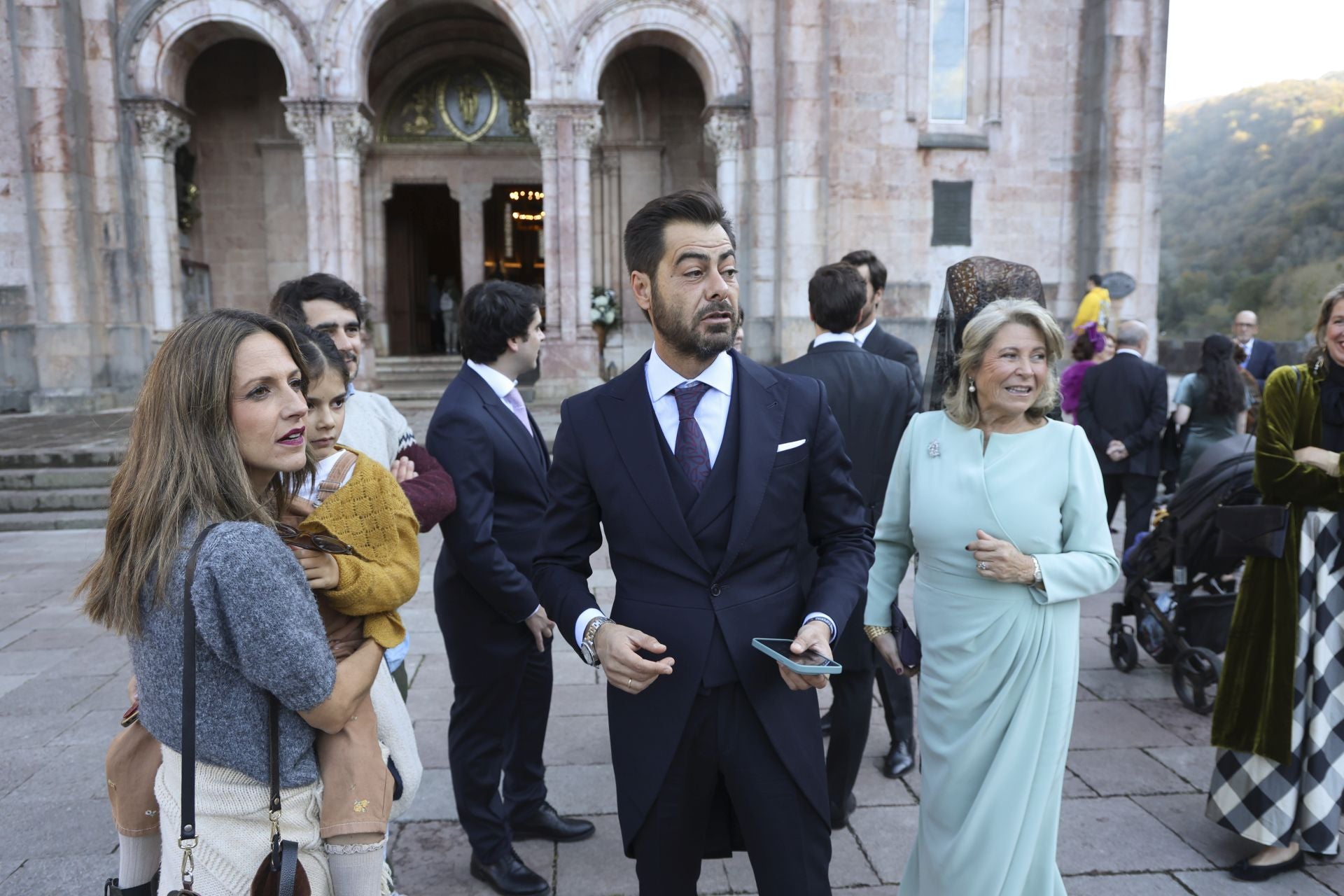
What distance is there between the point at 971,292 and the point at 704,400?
4.04ft

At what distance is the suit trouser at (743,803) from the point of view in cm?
218

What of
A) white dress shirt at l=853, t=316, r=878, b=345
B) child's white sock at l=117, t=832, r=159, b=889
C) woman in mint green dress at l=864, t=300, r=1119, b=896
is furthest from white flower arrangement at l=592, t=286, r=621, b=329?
child's white sock at l=117, t=832, r=159, b=889

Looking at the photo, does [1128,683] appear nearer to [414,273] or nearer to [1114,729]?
[1114,729]

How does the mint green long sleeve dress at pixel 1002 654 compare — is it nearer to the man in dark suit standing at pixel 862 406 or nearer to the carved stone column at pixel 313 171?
the man in dark suit standing at pixel 862 406

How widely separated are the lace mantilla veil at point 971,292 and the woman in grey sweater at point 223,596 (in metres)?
2.07

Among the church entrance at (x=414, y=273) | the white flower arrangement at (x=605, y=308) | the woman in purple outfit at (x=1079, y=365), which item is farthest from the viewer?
the church entrance at (x=414, y=273)

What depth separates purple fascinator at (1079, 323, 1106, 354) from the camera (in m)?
8.23

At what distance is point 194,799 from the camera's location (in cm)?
173

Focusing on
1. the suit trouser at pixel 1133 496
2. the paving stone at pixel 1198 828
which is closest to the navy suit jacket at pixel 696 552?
the paving stone at pixel 1198 828

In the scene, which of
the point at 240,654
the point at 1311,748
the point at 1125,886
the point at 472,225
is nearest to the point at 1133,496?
the point at 1311,748

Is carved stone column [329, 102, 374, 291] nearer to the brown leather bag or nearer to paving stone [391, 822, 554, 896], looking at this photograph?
paving stone [391, 822, 554, 896]

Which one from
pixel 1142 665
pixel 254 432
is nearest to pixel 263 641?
pixel 254 432

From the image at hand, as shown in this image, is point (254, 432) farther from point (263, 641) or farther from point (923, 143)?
point (923, 143)

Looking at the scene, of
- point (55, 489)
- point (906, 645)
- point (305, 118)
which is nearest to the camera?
point (906, 645)
